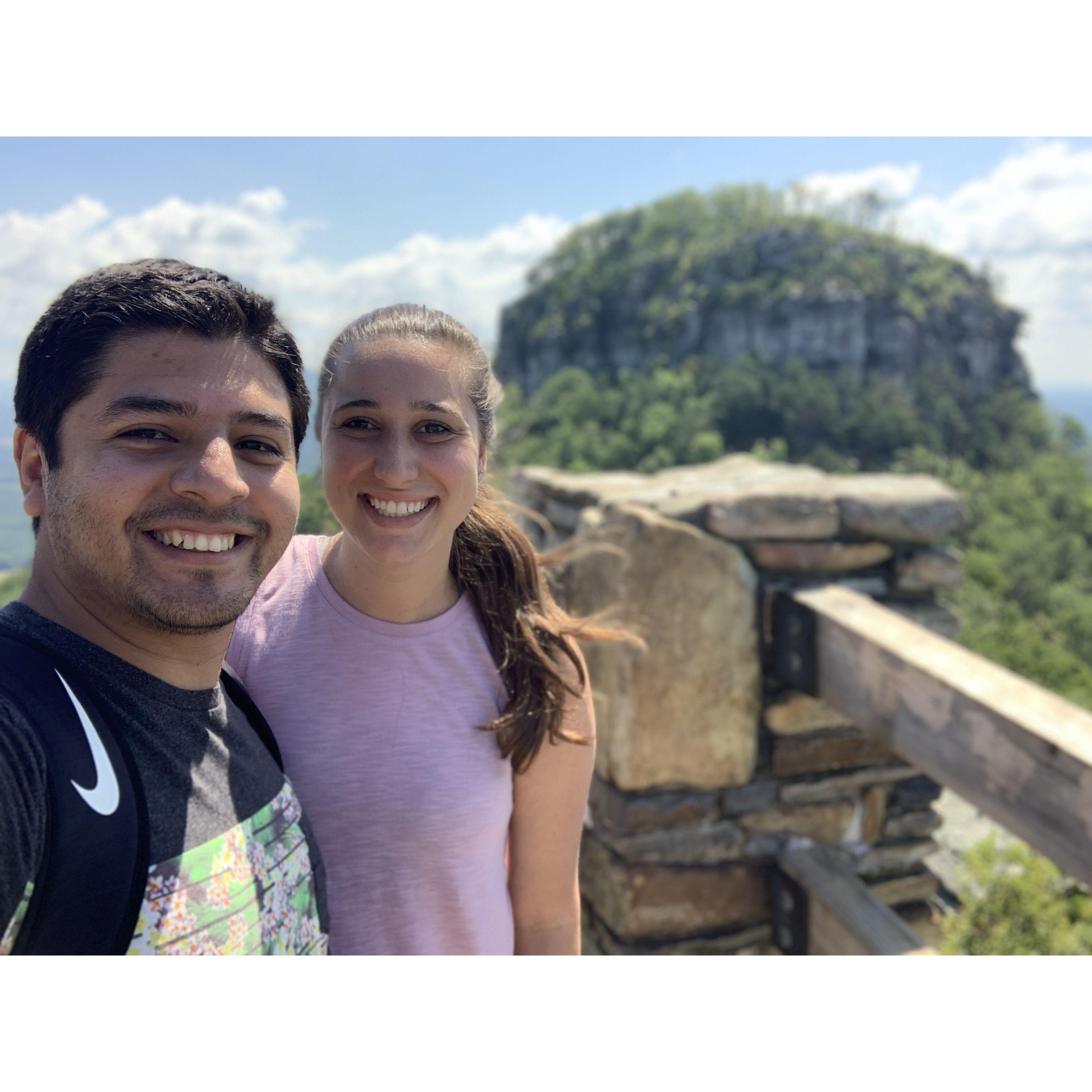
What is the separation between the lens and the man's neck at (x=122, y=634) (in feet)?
2.90

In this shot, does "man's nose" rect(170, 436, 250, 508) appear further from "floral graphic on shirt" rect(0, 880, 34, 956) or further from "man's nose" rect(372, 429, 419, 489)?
"floral graphic on shirt" rect(0, 880, 34, 956)

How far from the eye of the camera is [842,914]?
2.33 m

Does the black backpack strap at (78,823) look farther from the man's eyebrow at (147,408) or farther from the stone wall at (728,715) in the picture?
the stone wall at (728,715)

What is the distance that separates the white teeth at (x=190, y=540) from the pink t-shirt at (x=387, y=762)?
346 mm

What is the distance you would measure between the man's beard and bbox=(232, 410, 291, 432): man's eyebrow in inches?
3.8

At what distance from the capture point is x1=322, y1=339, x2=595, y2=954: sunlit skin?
115 cm

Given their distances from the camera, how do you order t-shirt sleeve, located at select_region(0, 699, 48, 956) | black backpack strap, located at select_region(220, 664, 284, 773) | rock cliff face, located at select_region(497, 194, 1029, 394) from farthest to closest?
rock cliff face, located at select_region(497, 194, 1029, 394), black backpack strap, located at select_region(220, 664, 284, 773), t-shirt sleeve, located at select_region(0, 699, 48, 956)

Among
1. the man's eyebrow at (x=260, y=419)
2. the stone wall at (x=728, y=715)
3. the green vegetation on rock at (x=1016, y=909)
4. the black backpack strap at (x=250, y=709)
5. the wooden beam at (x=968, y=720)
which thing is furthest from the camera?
the green vegetation on rock at (x=1016, y=909)

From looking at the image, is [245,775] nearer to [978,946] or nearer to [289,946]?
[289,946]

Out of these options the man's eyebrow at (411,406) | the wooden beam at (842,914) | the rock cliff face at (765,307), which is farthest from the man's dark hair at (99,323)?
the rock cliff face at (765,307)

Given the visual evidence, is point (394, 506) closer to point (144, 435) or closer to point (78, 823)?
point (144, 435)

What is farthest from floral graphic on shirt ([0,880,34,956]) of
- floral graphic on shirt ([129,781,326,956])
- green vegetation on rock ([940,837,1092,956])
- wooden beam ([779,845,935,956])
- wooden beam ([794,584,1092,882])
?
green vegetation on rock ([940,837,1092,956])

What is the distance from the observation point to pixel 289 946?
1.00 m
